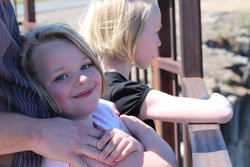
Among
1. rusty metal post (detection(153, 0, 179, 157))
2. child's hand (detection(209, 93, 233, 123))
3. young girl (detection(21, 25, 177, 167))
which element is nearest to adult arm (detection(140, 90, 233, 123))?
child's hand (detection(209, 93, 233, 123))

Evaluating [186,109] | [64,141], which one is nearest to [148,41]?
[186,109]

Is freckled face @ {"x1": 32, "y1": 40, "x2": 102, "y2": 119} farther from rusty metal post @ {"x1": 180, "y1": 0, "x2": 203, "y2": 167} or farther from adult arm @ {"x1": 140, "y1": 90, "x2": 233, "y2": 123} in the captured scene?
rusty metal post @ {"x1": 180, "y1": 0, "x2": 203, "y2": 167}

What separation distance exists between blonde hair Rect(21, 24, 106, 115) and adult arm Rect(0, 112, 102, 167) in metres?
0.09

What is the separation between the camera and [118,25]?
1.95 meters

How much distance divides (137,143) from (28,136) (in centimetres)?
33

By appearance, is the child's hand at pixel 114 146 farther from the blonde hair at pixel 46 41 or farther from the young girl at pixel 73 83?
the blonde hair at pixel 46 41

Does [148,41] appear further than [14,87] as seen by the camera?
Yes

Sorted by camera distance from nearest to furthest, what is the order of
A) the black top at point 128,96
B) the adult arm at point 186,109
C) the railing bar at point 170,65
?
the adult arm at point 186,109
the black top at point 128,96
the railing bar at point 170,65

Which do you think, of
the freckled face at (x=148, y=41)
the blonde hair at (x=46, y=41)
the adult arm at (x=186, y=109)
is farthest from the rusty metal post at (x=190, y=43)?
the blonde hair at (x=46, y=41)

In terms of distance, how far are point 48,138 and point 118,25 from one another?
→ 0.79 metres

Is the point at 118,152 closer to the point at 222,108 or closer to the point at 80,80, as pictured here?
the point at 80,80

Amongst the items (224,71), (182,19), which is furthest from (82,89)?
(224,71)

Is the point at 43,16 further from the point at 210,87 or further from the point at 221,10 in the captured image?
the point at 210,87

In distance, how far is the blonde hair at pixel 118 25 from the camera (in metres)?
1.95
